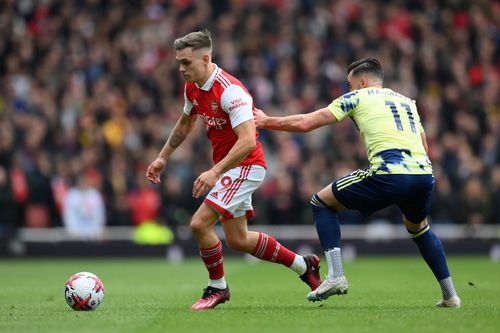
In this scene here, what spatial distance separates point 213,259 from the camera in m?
9.86

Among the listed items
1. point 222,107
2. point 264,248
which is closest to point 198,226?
point 264,248

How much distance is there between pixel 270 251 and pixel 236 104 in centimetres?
157

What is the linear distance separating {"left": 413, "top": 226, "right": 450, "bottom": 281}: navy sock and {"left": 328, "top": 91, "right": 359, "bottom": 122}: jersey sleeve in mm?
1351

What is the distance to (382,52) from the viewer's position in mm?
23094

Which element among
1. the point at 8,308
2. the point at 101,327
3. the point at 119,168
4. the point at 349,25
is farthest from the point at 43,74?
the point at 101,327

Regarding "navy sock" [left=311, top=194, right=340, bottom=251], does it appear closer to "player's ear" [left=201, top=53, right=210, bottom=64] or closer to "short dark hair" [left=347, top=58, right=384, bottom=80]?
"short dark hair" [left=347, top=58, right=384, bottom=80]

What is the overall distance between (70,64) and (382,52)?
7017 mm

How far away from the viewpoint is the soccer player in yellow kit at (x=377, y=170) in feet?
30.2

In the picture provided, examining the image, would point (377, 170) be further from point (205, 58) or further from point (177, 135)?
point (177, 135)

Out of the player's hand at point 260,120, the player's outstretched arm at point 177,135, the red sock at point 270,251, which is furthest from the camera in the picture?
the player's outstretched arm at point 177,135

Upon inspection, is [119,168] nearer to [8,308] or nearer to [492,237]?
[492,237]

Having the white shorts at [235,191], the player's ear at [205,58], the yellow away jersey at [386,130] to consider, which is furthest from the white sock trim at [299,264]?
the player's ear at [205,58]

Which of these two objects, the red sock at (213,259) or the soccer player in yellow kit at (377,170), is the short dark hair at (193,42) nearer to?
the soccer player in yellow kit at (377,170)

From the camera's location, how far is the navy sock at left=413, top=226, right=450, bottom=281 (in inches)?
376
